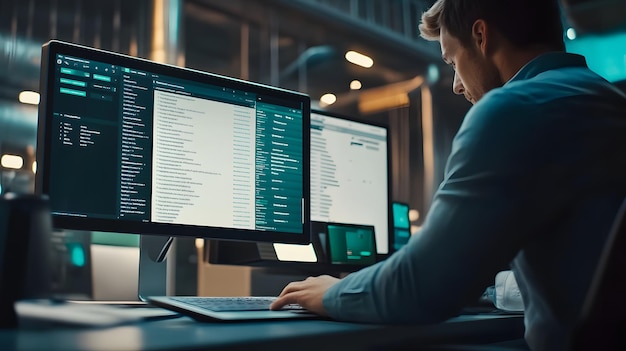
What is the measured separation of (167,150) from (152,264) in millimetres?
260

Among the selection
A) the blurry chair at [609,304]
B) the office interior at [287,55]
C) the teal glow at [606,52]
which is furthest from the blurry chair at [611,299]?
the teal glow at [606,52]

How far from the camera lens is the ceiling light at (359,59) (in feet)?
16.7

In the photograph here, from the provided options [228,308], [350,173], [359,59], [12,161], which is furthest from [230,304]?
[359,59]

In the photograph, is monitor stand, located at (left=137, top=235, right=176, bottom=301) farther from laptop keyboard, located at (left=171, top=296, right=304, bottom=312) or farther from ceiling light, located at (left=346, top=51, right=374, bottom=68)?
ceiling light, located at (left=346, top=51, right=374, bottom=68)

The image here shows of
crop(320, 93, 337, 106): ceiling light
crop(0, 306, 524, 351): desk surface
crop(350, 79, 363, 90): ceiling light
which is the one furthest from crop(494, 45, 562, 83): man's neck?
crop(350, 79, 363, 90): ceiling light

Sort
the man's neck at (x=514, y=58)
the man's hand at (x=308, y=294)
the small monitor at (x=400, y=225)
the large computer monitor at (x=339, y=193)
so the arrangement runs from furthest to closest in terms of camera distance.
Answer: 1. the small monitor at (x=400, y=225)
2. the large computer monitor at (x=339, y=193)
3. the man's neck at (x=514, y=58)
4. the man's hand at (x=308, y=294)

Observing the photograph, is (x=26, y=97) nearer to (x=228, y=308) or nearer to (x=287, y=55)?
(x=287, y=55)

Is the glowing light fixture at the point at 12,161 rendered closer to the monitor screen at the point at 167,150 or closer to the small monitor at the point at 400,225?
the small monitor at the point at 400,225

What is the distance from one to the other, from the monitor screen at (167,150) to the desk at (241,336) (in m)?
0.35

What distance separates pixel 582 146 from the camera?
102 cm

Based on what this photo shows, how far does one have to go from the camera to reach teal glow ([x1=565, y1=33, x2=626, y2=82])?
420 cm

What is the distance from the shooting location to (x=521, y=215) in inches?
37.7

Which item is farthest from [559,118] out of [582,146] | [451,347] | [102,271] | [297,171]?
[102,271]

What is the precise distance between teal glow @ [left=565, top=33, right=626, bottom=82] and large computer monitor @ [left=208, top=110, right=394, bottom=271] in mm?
2686
